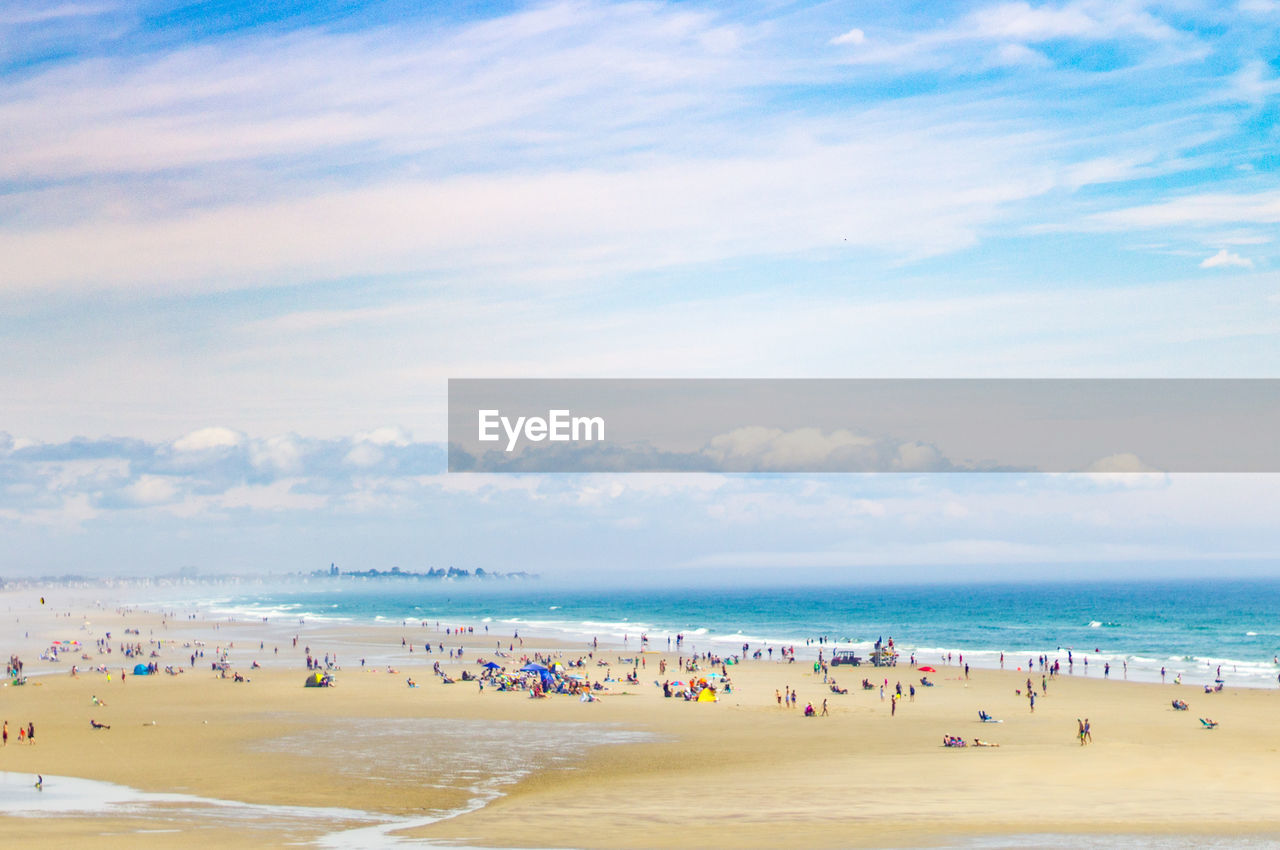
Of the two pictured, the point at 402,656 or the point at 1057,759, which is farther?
the point at 402,656

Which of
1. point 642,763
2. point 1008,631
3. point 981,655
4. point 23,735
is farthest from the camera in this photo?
point 1008,631

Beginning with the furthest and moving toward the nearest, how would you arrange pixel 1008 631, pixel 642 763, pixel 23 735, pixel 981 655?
1. pixel 1008 631
2. pixel 981 655
3. pixel 23 735
4. pixel 642 763

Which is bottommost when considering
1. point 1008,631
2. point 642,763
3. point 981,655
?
point 1008,631

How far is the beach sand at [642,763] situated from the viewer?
2836 centimetres

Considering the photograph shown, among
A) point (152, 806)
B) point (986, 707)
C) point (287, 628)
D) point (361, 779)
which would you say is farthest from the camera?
point (287, 628)

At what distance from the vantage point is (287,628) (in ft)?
461

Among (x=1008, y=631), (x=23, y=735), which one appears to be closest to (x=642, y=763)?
(x=23, y=735)

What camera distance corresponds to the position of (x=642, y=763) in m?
39.1

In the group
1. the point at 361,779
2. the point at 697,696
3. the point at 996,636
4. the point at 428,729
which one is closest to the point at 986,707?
the point at 697,696

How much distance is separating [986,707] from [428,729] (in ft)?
91.6

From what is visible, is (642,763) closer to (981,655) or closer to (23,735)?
(23,735)

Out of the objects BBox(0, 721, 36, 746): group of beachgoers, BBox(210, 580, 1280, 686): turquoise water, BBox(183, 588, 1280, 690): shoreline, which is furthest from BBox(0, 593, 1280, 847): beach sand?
BBox(210, 580, 1280, 686): turquoise water

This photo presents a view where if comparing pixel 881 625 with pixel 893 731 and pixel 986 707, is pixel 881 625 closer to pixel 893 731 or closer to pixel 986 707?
pixel 986 707

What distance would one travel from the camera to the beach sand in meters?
28.4
